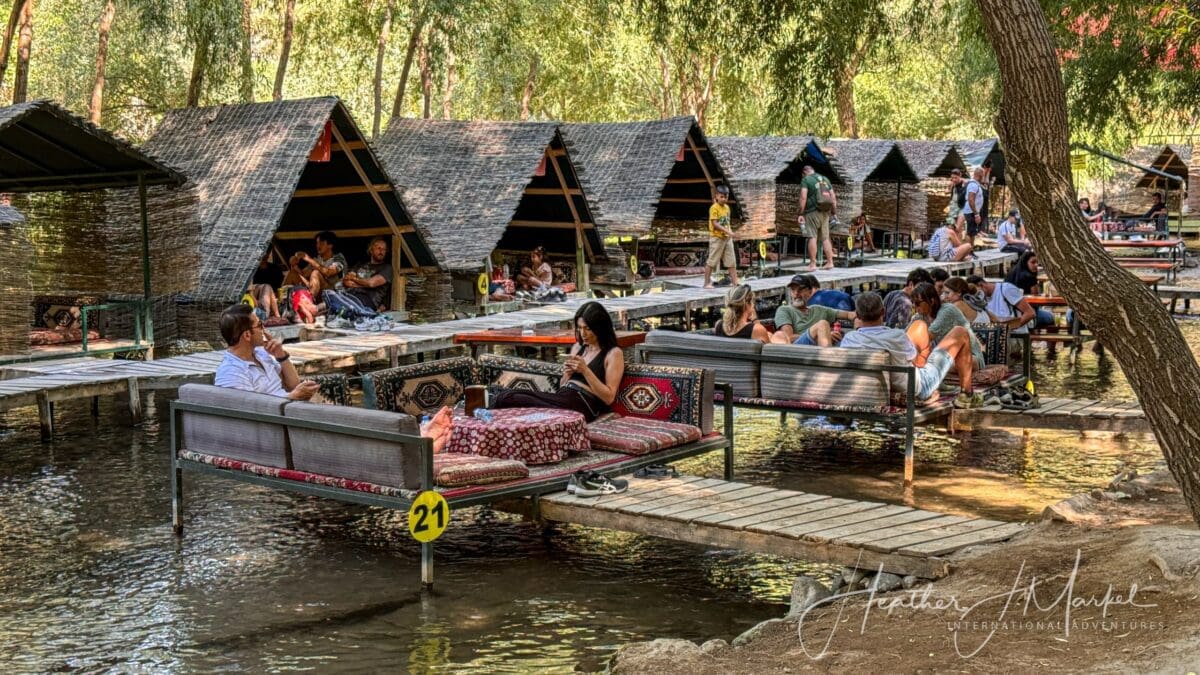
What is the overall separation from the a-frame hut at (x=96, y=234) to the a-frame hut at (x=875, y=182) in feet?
48.8

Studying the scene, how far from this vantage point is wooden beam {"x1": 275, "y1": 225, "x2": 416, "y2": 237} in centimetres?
1794

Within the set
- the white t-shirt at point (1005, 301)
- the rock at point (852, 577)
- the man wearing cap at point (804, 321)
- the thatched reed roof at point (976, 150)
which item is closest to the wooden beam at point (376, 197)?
the man wearing cap at point (804, 321)

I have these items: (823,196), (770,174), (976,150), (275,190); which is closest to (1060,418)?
(275,190)

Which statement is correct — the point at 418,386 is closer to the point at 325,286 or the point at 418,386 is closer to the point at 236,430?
the point at 236,430

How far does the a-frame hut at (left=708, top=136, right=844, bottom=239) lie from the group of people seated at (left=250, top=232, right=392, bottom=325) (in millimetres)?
8304

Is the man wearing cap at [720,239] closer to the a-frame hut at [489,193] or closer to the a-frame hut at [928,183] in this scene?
the a-frame hut at [489,193]

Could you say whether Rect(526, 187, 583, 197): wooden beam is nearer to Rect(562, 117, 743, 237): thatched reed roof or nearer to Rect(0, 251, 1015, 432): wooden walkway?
Rect(562, 117, 743, 237): thatched reed roof

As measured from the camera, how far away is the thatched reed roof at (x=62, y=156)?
1339 centimetres

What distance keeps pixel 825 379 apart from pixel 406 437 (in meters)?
4.09

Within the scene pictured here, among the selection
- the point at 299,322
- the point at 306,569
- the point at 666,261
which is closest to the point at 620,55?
the point at 666,261

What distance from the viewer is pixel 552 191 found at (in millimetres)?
20641

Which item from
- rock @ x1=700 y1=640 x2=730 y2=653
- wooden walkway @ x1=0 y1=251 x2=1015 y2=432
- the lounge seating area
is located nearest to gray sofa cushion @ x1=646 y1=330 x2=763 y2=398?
→ the lounge seating area

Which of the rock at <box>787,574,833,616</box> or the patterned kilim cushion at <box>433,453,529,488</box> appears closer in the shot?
the rock at <box>787,574,833,616</box>

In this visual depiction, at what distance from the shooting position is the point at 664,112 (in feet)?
141
